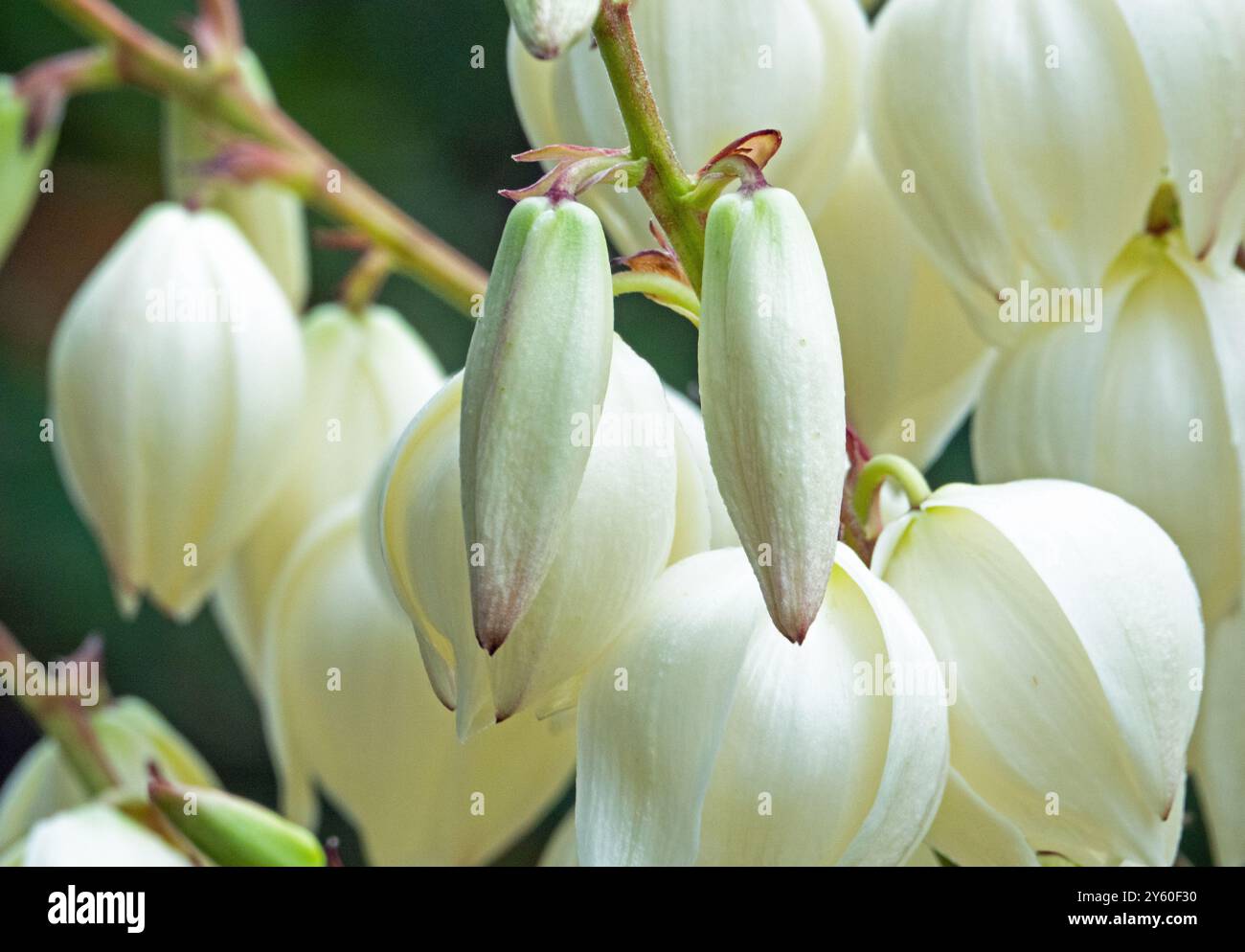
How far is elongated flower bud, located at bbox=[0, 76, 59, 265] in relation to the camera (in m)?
0.39

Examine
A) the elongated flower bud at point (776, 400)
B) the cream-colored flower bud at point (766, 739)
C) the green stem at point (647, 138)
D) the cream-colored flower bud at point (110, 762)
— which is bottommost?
the cream-colored flower bud at point (110, 762)

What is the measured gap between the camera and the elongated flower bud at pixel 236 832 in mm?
259

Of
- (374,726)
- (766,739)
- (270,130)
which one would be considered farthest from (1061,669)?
(270,130)

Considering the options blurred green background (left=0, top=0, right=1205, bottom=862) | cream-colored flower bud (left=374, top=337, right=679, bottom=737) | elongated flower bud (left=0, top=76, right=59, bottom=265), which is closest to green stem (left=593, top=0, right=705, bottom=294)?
cream-colored flower bud (left=374, top=337, right=679, bottom=737)

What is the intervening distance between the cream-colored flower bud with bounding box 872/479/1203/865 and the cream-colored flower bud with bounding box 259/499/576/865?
11cm

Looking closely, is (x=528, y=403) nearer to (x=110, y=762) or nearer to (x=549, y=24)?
(x=549, y=24)

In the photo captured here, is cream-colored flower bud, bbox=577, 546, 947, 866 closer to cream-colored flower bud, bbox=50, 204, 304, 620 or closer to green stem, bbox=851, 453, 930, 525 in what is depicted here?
green stem, bbox=851, 453, 930, 525

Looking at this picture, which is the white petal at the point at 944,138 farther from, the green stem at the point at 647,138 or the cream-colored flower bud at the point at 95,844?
the cream-colored flower bud at the point at 95,844

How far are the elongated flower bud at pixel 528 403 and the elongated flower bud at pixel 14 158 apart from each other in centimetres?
25

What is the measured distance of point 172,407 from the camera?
345 mm

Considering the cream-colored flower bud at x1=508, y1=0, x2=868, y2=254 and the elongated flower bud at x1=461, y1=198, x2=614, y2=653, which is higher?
the cream-colored flower bud at x1=508, y1=0, x2=868, y2=254

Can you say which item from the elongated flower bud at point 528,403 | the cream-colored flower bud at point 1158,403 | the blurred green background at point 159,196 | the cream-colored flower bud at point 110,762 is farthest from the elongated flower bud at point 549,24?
the blurred green background at point 159,196
